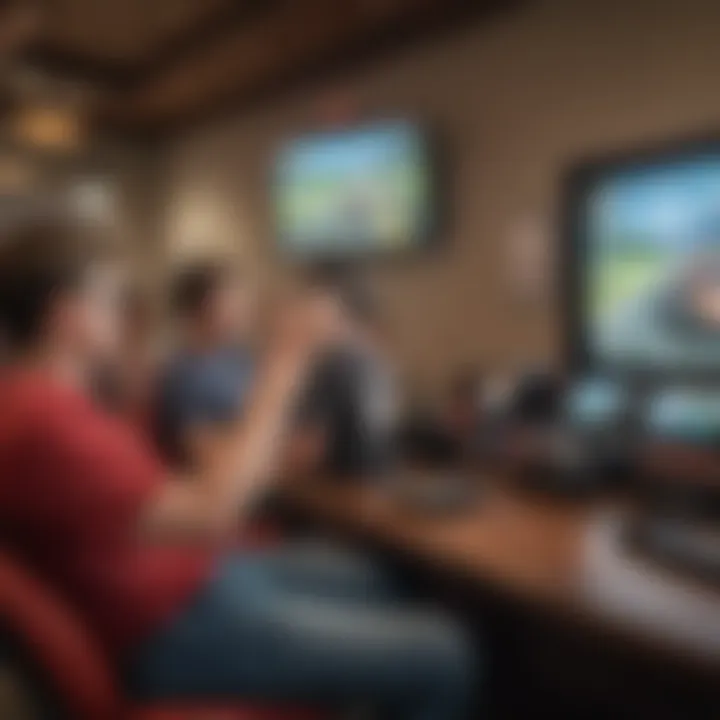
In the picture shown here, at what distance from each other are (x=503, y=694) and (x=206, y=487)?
30 centimetres

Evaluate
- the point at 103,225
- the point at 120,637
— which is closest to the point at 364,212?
the point at 103,225

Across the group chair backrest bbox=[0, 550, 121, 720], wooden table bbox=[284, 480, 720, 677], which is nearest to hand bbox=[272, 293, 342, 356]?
wooden table bbox=[284, 480, 720, 677]

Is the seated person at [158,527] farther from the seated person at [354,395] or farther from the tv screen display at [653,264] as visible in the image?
the tv screen display at [653,264]

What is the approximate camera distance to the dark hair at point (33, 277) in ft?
1.93

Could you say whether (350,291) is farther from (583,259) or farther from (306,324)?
(583,259)

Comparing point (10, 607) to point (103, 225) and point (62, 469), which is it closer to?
point (62, 469)

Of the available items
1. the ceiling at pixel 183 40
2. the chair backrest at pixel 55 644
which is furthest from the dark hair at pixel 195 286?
the chair backrest at pixel 55 644

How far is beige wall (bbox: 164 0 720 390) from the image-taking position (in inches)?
22.1

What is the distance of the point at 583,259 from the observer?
618mm

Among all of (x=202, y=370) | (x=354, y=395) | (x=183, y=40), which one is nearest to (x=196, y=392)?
(x=202, y=370)

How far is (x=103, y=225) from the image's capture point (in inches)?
24.7

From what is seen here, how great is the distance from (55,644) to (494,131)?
0.46 m

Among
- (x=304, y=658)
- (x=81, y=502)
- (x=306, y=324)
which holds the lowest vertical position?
(x=304, y=658)

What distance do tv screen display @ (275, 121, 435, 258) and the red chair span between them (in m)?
0.30
